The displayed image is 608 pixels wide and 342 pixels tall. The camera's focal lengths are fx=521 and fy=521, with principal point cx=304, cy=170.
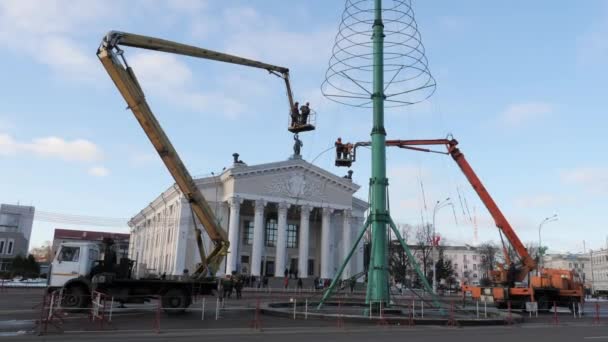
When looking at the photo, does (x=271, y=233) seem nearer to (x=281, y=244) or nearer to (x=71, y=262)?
(x=281, y=244)

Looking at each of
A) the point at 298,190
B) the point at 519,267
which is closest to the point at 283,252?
the point at 298,190

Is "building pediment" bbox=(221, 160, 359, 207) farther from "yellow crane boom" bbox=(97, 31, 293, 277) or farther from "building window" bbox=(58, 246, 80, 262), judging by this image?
"building window" bbox=(58, 246, 80, 262)

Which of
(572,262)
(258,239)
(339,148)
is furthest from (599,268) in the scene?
(339,148)

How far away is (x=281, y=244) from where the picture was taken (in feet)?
209

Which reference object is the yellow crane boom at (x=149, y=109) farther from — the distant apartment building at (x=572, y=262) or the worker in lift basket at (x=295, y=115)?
the distant apartment building at (x=572, y=262)

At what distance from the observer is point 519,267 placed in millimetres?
32875

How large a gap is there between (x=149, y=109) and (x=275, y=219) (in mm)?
48785

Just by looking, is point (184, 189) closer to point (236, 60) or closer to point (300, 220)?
point (236, 60)

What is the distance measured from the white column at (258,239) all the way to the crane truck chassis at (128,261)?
36813 millimetres

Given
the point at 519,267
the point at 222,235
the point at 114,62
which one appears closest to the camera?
the point at 114,62

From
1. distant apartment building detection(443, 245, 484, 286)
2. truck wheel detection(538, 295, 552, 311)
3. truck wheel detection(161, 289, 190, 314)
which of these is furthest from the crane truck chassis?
distant apartment building detection(443, 245, 484, 286)

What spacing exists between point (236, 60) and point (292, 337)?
15.9m

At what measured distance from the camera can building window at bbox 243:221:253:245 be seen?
227ft

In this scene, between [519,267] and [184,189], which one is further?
[519,267]
